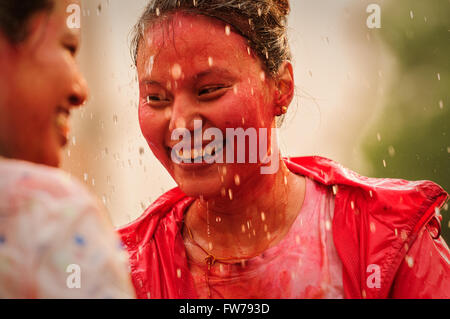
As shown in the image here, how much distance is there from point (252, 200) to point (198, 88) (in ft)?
1.72

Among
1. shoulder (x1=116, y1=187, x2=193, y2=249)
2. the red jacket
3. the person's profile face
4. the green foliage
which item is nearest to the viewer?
the person's profile face

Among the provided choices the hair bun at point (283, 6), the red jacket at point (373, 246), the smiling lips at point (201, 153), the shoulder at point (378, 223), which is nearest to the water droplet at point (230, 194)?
the smiling lips at point (201, 153)

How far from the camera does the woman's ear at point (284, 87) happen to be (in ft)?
7.07

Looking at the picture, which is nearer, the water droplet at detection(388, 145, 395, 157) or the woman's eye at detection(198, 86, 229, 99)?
the woman's eye at detection(198, 86, 229, 99)

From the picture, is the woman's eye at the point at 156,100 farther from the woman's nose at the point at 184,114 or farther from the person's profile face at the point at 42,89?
the person's profile face at the point at 42,89

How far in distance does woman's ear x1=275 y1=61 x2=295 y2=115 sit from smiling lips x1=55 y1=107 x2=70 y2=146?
117 centimetres

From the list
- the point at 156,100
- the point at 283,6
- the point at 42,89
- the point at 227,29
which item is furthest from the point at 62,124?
the point at 283,6

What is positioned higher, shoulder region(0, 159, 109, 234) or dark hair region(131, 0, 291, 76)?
dark hair region(131, 0, 291, 76)

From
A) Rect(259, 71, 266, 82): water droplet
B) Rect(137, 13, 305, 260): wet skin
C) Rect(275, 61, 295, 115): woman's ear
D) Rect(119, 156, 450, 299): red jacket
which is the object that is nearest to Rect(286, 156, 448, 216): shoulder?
Rect(119, 156, 450, 299): red jacket

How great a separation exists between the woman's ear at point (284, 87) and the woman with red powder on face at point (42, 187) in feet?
3.86

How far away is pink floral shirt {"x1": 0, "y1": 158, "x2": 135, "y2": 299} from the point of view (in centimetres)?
91

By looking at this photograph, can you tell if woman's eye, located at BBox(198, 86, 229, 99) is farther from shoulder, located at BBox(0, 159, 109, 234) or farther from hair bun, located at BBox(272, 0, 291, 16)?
shoulder, located at BBox(0, 159, 109, 234)

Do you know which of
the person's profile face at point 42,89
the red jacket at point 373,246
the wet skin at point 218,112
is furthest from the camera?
the wet skin at point 218,112

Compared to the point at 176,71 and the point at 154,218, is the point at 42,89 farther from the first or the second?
the point at 154,218
